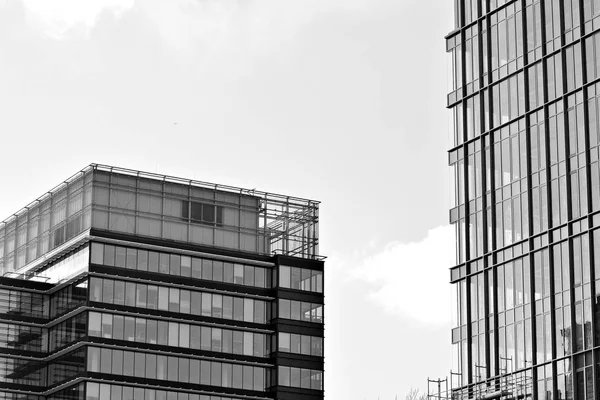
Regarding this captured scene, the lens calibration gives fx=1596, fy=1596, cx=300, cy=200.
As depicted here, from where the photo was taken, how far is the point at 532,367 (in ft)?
283

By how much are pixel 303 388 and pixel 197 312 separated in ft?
43.2

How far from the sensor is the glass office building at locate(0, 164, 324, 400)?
156625 mm

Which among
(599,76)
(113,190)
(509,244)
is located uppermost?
(113,190)

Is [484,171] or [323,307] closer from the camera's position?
[484,171]

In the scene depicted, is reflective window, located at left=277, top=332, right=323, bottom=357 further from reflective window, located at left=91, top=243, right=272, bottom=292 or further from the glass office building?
reflective window, located at left=91, top=243, right=272, bottom=292

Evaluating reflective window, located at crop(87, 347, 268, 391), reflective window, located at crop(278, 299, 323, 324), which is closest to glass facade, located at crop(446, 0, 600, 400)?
reflective window, located at crop(87, 347, 268, 391)

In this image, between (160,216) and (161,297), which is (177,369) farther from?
(160,216)

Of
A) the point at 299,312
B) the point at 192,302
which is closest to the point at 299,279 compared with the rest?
the point at 299,312

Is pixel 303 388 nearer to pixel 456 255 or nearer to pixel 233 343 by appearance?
pixel 233 343

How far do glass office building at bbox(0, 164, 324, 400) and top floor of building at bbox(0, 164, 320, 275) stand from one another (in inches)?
5.8

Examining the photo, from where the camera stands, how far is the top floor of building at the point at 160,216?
160875mm

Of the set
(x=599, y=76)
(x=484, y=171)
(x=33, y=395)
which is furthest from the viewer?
(x=33, y=395)

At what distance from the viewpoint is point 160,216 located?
163250 millimetres

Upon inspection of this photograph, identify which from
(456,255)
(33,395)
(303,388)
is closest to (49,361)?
(33,395)
